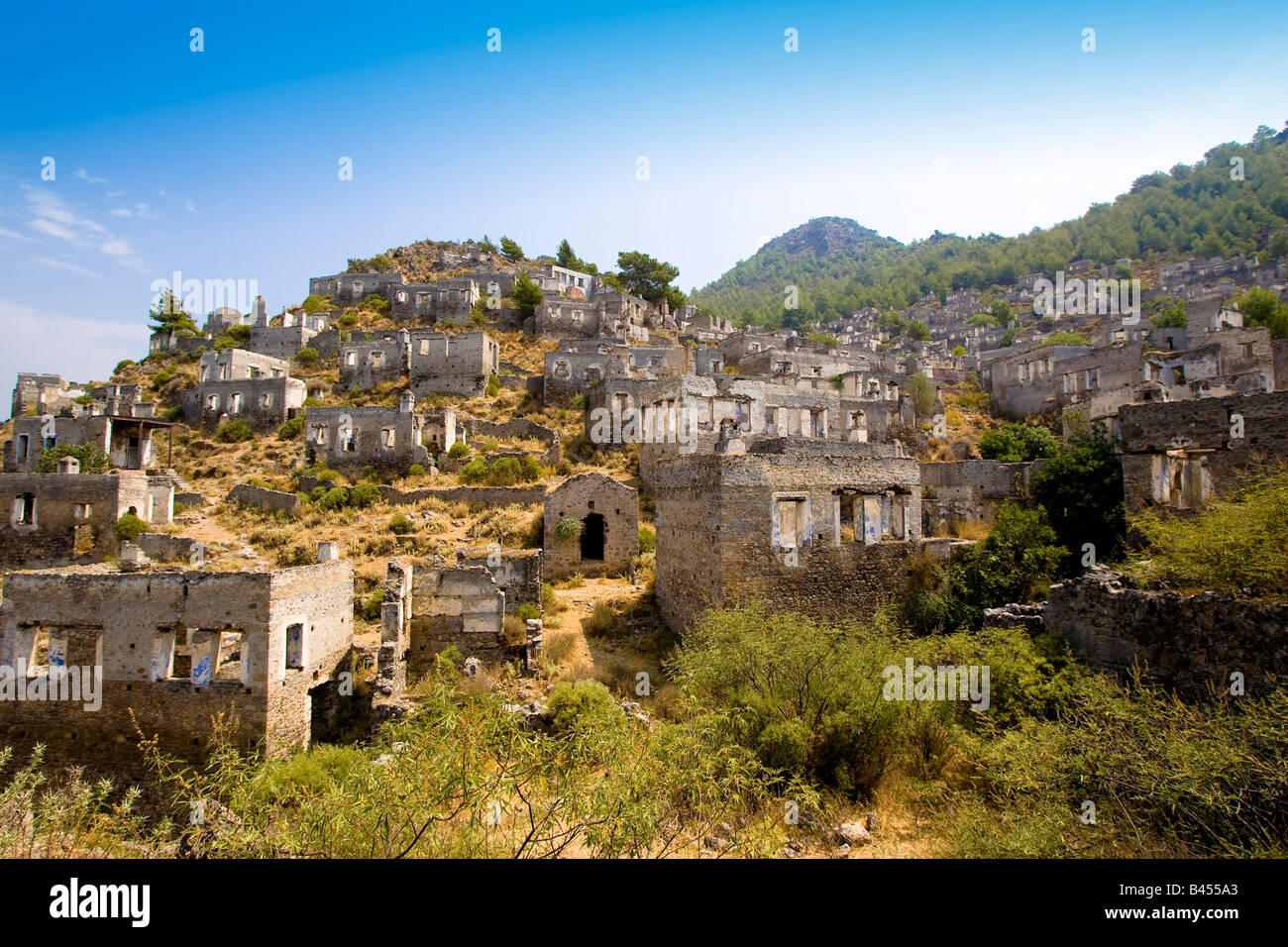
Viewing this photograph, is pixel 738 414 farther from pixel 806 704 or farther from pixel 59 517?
pixel 59 517

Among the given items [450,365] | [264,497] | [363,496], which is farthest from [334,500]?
[450,365]

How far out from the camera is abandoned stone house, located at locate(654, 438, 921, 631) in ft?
45.1

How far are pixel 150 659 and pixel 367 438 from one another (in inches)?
855

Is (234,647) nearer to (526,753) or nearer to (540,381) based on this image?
(526,753)

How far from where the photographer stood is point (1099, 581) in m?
10.6

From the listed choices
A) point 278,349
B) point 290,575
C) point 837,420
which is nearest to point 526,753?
point 290,575

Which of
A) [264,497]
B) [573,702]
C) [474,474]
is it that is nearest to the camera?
[573,702]

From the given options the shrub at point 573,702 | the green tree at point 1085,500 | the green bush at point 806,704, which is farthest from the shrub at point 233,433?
the green tree at point 1085,500

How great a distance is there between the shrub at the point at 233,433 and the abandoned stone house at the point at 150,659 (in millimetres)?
27701

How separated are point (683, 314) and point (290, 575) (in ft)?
194

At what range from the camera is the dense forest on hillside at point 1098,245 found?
89375mm

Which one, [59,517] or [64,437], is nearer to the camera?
[59,517]

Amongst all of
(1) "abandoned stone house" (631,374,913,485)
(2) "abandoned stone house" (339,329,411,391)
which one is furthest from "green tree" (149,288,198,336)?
(1) "abandoned stone house" (631,374,913,485)

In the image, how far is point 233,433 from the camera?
36844 mm
